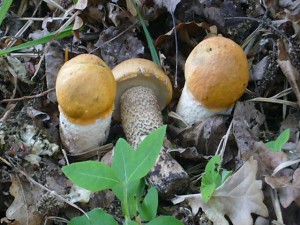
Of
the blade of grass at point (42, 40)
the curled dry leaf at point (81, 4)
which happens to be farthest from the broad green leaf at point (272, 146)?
the curled dry leaf at point (81, 4)

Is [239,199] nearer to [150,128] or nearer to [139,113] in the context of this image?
[150,128]

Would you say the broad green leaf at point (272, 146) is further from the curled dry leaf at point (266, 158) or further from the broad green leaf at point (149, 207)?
the broad green leaf at point (149, 207)

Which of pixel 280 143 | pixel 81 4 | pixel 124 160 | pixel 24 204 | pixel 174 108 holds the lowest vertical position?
pixel 24 204

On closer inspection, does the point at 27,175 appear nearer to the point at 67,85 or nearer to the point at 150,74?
the point at 67,85

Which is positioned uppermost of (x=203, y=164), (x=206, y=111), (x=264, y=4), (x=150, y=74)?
(x=264, y=4)

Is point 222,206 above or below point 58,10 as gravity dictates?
below

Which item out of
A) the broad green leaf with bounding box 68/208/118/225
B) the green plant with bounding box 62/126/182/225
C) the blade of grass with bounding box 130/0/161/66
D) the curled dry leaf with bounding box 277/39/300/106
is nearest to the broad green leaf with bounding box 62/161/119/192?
the green plant with bounding box 62/126/182/225

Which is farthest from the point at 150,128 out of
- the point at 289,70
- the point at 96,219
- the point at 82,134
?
the point at 289,70

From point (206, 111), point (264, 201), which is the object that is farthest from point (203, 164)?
point (264, 201)
